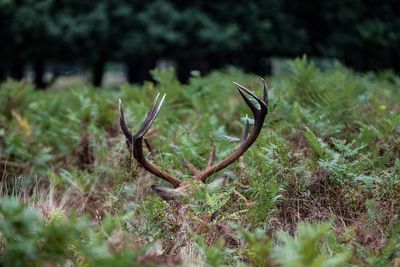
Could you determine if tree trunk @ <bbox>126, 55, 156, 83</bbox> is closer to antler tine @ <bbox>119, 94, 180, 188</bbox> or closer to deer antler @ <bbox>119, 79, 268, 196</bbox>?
deer antler @ <bbox>119, 79, 268, 196</bbox>

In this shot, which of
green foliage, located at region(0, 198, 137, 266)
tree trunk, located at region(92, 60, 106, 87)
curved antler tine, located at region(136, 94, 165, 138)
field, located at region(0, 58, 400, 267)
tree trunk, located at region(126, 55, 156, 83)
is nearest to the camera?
green foliage, located at region(0, 198, 137, 266)

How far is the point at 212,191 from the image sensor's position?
3.94m

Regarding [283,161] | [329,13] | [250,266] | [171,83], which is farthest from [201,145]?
[329,13]

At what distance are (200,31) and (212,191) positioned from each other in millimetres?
12575

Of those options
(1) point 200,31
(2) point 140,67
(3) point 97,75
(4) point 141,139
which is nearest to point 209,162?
(4) point 141,139

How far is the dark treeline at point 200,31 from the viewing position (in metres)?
16.1

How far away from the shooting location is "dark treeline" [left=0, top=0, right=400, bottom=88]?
16125 millimetres

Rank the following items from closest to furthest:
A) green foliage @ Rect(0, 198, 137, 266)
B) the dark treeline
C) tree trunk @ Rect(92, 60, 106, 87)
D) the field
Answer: green foliage @ Rect(0, 198, 137, 266) → the field → the dark treeline → tree trunk @ Rect(92, 60, 106, 87)

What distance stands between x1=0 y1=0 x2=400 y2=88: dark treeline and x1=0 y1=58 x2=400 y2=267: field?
908 cm

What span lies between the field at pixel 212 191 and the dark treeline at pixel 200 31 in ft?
29.8

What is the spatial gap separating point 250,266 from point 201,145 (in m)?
1.87

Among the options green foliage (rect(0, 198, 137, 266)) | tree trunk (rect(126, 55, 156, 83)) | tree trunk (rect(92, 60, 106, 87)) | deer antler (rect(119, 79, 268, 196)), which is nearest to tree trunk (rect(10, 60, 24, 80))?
tree trunk (rect(92, 60, 106, 87))

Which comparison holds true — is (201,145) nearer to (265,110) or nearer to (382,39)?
(265,110)

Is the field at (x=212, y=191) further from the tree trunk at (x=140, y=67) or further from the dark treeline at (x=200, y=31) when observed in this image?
the tree trunk at (x=140, y=67)
